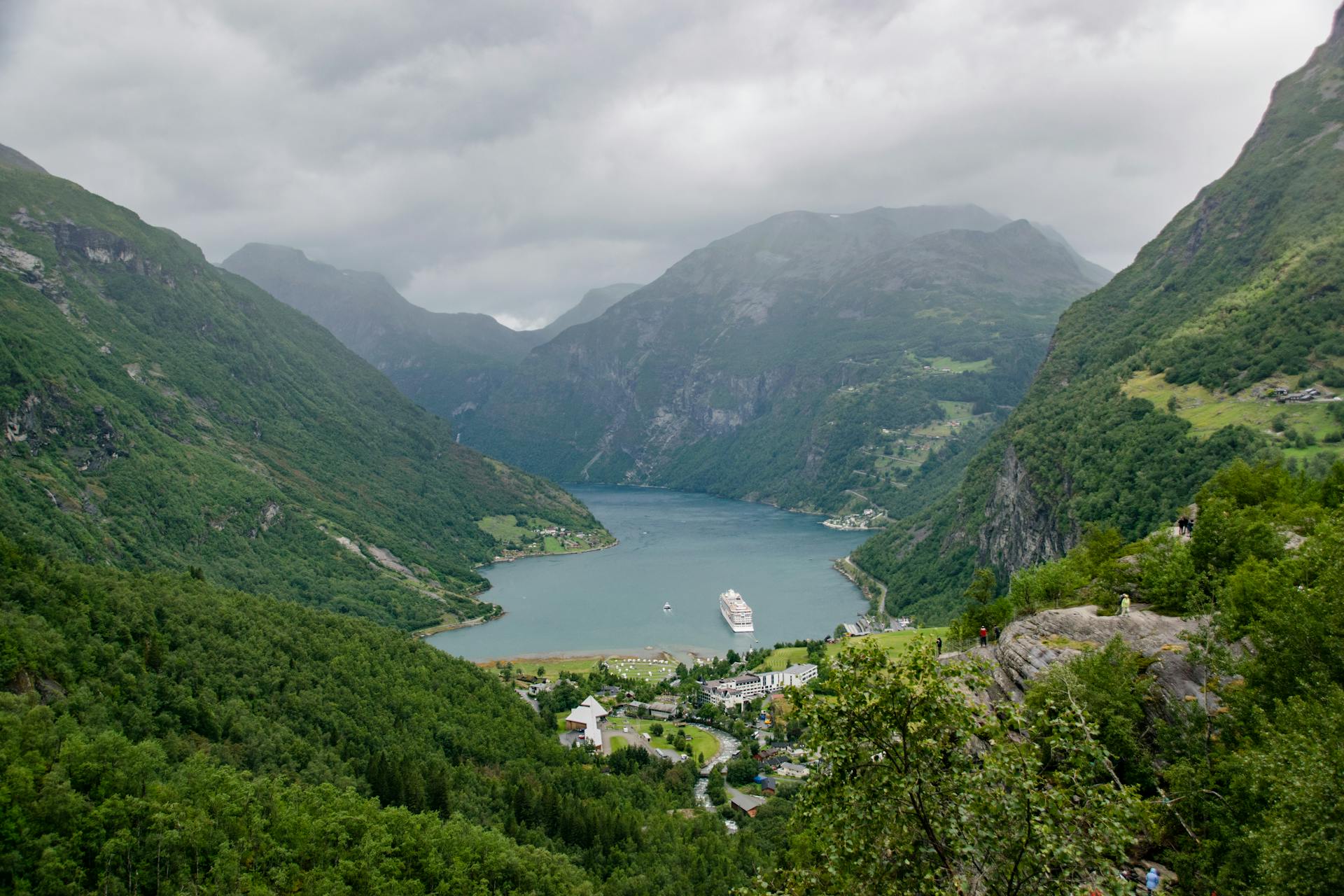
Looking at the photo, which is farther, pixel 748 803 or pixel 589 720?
pixel 589 720

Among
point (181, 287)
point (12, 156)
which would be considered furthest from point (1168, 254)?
point (12, 156)

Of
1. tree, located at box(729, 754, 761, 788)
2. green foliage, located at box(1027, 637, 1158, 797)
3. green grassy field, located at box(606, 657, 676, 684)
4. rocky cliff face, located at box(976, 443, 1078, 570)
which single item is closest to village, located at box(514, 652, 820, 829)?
tree, located at box(729, 754, 761, 788)

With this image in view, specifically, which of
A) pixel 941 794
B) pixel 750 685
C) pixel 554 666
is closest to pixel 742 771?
pixel 750 685

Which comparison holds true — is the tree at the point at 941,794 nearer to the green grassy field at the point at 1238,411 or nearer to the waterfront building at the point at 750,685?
the green grassy field at the point at 1238,411

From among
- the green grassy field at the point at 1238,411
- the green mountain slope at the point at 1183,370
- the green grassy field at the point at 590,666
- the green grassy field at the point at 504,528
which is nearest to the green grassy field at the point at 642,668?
the green grassy field at the point at 590,666

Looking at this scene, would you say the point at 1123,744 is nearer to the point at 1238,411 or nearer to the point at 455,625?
the point at 1238,411

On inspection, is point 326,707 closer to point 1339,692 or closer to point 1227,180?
point 1339,692

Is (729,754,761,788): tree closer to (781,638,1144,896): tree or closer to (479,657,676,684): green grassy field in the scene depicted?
(479,657,676,684): green grassy field

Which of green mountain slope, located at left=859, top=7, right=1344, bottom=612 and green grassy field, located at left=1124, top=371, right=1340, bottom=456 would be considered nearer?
green grassy field, located at left=1124, top=371, right=1340, bottom=456
